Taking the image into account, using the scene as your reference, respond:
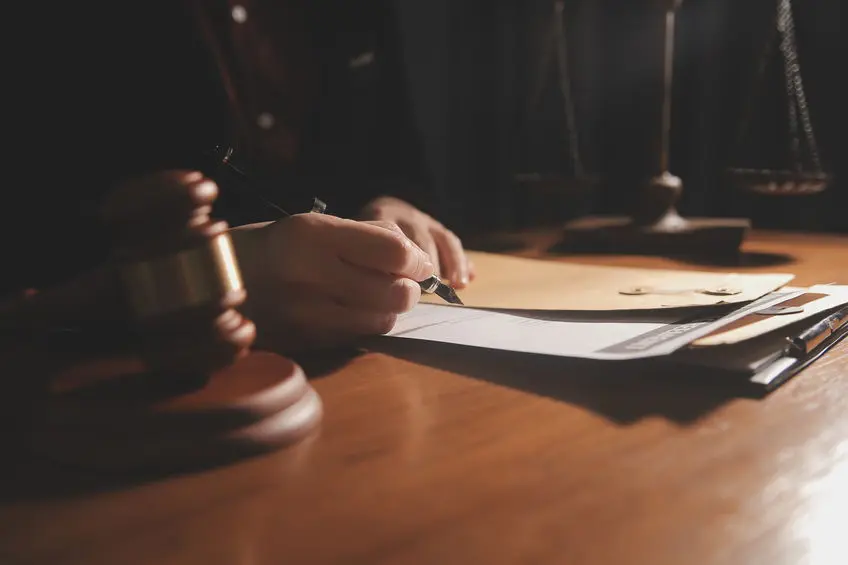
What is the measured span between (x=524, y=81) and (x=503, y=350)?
1816 mm

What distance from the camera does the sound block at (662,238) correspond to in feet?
4.09

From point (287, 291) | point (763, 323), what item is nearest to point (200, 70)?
point (287, 291)

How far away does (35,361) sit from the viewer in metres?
0.54

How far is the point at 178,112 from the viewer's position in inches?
48.0

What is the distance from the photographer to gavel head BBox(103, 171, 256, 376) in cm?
37

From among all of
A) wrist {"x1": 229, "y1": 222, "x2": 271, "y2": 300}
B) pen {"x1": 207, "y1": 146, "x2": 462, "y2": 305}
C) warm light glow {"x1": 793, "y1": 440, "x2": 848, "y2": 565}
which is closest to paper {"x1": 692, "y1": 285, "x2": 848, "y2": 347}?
warm light glow {"x1": 793, "y1": 440, "x2": 848, "y2": 565}

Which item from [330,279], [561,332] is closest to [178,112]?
[330,279]

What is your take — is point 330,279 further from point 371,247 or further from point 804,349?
point 804,349

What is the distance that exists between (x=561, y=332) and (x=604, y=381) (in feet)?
0.34

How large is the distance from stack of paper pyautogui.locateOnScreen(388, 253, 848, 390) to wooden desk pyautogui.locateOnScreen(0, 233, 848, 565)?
0.05 m

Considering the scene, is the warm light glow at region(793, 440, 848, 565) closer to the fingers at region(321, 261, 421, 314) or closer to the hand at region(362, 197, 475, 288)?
the fingers at region(321, 261, 421, 314)

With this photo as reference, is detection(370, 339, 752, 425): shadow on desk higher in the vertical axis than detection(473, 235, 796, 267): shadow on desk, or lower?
higher

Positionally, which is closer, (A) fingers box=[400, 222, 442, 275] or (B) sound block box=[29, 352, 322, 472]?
(B) sound block box=[29, 352, 322, 472]

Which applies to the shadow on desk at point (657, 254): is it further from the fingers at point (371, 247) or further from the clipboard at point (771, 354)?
the fingers at point (371, 247)
